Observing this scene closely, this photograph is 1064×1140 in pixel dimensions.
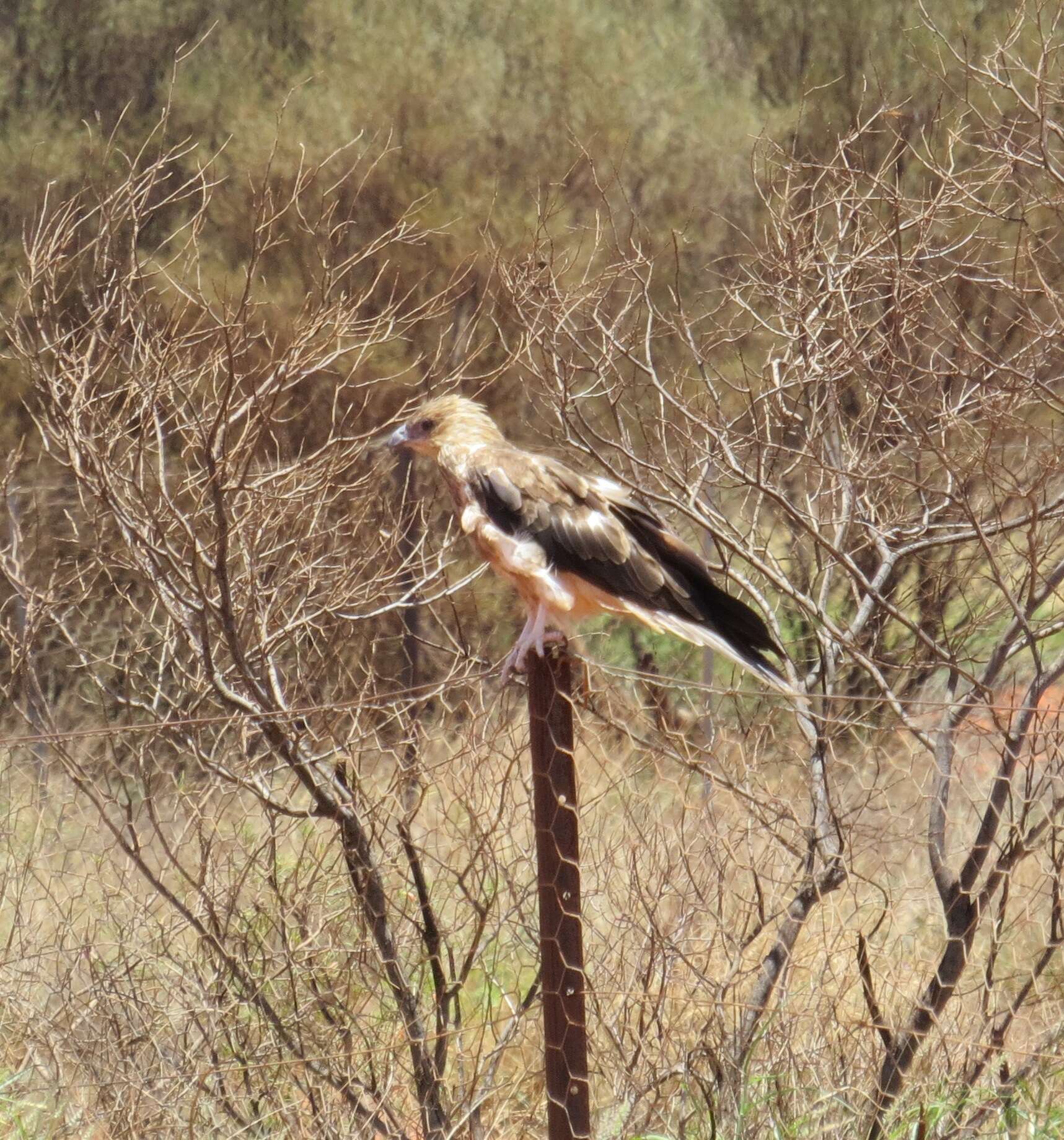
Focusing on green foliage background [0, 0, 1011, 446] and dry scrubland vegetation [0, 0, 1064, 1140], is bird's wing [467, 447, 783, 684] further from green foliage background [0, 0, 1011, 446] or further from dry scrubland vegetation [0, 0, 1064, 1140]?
green foliage background [0, 0, 1011, 446]

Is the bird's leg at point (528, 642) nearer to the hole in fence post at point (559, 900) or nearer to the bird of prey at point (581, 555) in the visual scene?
the bird of prey at point (581, 555)

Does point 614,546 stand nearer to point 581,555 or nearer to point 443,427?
point 581,555

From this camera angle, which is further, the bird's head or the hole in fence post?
the bird's head

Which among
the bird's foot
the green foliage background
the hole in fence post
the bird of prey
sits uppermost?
the green foliage background

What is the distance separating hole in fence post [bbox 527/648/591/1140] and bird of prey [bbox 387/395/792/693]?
90cm

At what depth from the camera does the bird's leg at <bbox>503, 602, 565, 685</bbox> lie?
12.5 ft

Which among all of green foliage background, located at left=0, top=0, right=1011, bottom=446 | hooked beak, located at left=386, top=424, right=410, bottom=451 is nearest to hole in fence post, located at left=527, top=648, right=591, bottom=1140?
hooked beak, located at left=386, top=424, right=410, bottom=451

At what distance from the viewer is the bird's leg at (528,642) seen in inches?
149

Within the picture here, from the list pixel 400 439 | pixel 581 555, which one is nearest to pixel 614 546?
pixel 581 555

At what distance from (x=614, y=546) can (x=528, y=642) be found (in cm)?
47

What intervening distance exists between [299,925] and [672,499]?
191cm

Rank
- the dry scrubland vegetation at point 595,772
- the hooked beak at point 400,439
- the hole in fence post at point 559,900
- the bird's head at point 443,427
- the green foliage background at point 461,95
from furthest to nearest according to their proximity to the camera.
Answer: the green foliage background at point 461,95 → the hooked beak at point 400,439 → the bird's head at point 443,427 → the dry scrubland vegetation at point 595,772 → the hole in fence post at point 559,900

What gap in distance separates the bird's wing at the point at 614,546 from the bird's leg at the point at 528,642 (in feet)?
0.86

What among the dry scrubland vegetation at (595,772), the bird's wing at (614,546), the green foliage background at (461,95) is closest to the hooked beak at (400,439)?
the dry scrubland vegetation at (595,772)
